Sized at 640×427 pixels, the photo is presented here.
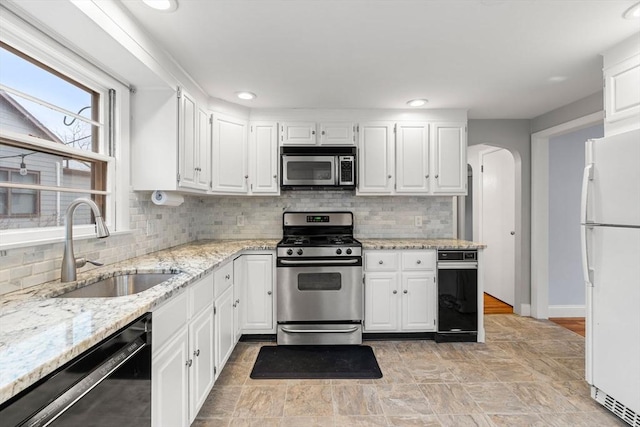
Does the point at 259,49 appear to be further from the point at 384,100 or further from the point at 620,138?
the point at 620,138

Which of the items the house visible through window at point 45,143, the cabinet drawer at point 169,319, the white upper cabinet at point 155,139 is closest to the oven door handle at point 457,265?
the cabinet drawer at point 169,319

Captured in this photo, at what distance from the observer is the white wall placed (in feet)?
11.7

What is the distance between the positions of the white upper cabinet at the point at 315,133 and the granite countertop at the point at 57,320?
182cm

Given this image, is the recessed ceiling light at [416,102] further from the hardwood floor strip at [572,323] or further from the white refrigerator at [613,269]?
the hardwood floor strip at [572,323]

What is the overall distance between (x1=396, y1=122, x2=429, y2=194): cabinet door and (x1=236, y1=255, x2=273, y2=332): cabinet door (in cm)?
160

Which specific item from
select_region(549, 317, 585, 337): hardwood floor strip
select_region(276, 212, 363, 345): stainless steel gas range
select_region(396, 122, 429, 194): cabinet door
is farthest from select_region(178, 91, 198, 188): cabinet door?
select_region(549, 317, 585, 337): hardwood floor strip

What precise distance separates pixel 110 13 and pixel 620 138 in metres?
2.84

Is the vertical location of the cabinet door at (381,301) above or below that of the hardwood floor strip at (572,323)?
above

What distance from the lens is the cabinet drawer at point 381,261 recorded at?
2.98m

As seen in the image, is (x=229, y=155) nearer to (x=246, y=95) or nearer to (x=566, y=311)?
(x=246, y=95)

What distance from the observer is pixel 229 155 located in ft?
10.1

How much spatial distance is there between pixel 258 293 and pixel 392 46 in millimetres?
2331

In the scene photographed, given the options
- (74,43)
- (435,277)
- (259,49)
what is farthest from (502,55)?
(74,43)

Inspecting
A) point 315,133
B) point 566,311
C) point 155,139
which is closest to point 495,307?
point 566,311
